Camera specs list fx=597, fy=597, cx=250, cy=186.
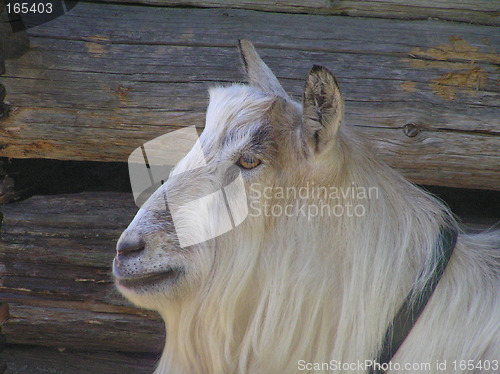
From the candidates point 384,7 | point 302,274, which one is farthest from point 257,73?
point 384,7

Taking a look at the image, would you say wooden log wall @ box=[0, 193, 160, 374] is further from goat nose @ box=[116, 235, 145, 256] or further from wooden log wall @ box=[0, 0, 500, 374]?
goat nose @ box=[116, 235, 145, 256]

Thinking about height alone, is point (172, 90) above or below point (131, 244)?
above

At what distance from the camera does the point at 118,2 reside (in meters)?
2.81

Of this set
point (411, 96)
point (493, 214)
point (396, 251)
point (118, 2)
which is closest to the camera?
point (396, 251)

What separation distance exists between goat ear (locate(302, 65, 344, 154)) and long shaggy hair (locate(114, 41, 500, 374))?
0.01 m

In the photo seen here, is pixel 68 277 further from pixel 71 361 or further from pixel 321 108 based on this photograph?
pixel 321 108

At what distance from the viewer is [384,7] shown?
8.99 feet

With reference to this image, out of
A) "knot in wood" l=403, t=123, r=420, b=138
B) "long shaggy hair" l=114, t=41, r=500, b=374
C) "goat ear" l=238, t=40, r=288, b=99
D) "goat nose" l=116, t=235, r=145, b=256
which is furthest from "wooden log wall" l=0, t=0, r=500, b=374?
"goat nose" l=116, t=235, r=145, b=256

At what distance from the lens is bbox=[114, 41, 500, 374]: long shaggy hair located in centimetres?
183

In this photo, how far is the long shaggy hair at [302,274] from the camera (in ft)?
6.00

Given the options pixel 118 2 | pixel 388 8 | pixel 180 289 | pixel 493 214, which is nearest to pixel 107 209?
pixel 118 2

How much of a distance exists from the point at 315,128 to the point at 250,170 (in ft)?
0.78

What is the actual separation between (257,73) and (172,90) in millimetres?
623

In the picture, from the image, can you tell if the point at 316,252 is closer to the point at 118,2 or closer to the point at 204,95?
the point at 204,95
